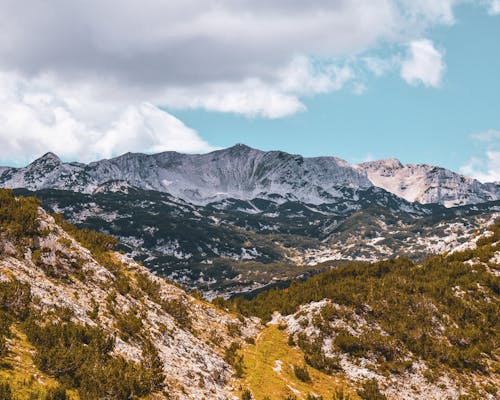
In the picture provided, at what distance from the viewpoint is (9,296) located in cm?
1952

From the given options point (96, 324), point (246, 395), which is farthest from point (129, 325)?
point (246, 395)

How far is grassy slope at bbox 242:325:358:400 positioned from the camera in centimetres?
2587

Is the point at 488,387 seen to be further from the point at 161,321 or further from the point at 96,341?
the point at 96,341

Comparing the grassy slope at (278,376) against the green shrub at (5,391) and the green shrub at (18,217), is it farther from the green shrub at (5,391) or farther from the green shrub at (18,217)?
the green shrub at (18,217)

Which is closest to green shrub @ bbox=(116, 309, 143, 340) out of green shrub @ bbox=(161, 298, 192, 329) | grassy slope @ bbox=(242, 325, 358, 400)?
green shrub @ bbox=(161, 298, 192, 329)

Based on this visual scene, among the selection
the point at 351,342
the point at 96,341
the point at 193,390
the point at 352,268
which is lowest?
the point at 193,390

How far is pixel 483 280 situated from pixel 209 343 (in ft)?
104

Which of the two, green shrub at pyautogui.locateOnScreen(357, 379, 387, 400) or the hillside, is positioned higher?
the hillside

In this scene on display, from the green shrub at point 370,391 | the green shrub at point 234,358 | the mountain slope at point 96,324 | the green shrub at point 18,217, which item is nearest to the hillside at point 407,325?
the green shrub at point 370,391

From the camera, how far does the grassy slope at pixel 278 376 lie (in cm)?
2587

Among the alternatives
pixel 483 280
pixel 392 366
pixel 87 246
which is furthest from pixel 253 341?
pixel 483 280

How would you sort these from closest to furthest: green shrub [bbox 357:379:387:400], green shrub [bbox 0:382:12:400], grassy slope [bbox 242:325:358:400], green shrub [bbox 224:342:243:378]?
1. green shrub [bbox 0:382:12:400]
2. grassy slope [bbox 242:325:358:400]
3. green shrub [bbox 224:342:243:378]
4. green shrub [bbox 357:379:387:400]

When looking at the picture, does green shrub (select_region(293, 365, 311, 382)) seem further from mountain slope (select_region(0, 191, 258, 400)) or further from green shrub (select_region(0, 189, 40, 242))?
green shrub (select_region(0, 189, 40, 242))

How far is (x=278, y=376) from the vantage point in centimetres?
2839
